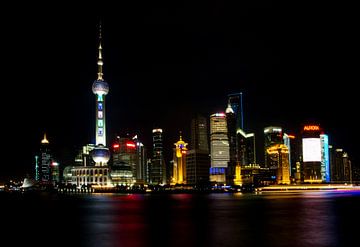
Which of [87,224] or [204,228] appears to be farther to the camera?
[87,224]

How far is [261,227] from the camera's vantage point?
4466 cm

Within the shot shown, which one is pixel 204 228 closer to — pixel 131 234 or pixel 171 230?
pixel 171 230

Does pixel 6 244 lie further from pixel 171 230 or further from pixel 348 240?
pixel 348 240

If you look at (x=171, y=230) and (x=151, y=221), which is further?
(x=151, y=221)

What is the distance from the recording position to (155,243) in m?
34.7

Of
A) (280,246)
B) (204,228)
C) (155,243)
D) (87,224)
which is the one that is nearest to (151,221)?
(87,224)

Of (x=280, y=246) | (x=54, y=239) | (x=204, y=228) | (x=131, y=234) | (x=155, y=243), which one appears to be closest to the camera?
(x=280, y=246)

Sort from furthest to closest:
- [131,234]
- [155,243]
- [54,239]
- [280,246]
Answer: [131,234] < [54,239] < [155,243] < [280,246]

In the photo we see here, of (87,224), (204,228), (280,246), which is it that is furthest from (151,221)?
(280,246)

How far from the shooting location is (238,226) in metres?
45.9

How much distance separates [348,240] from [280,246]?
19.9ft

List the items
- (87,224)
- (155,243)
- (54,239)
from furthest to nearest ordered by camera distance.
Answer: (87,224), (54,239), (155,243)

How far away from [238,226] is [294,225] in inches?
203

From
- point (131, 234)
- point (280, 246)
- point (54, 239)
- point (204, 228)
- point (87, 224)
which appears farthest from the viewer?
point (87, 224)
